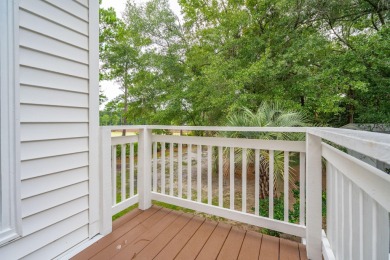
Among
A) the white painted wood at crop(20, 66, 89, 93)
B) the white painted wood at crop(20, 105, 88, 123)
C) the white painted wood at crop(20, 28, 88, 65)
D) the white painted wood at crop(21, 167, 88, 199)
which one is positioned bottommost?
the white painted wood at crop(21, 167, 88, 199)

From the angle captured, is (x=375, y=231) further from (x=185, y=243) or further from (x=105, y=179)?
(x=105, y=179)

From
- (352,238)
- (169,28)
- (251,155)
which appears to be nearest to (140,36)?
(169,28)

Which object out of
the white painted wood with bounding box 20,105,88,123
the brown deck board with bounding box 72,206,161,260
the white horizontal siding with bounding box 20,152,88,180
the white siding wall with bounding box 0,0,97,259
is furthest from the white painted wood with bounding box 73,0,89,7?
the brown deck board with bounding box 72,206,161,260

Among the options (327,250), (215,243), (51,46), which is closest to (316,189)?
(327,250)

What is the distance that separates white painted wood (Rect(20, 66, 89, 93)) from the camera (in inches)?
56.4

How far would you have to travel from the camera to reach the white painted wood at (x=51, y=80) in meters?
1.43

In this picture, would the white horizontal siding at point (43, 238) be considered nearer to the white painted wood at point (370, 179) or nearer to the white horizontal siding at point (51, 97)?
the white horizontal siding at point (51, 97)

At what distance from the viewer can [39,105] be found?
1.52 m

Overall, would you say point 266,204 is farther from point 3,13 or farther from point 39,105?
point 3,13

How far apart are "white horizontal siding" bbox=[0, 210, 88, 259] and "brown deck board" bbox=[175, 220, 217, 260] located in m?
0.97

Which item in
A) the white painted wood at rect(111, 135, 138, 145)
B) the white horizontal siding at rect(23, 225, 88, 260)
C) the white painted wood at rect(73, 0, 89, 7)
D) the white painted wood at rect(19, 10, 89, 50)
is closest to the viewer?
the white painted wood at rect(19, 10, 89, 50)

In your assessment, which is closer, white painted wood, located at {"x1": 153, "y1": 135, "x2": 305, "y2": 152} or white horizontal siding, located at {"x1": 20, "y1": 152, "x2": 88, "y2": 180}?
white horizontal siding, located at {"x1": 20, "y1": 152, "x2": 88, "y2": 180}

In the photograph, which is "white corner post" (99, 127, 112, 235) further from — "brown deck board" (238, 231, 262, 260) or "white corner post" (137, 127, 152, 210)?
"brown deck board" (238, 231, 262, 260)

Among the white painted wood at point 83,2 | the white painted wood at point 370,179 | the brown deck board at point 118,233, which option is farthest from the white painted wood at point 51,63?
the white painted wood at point 370,179
